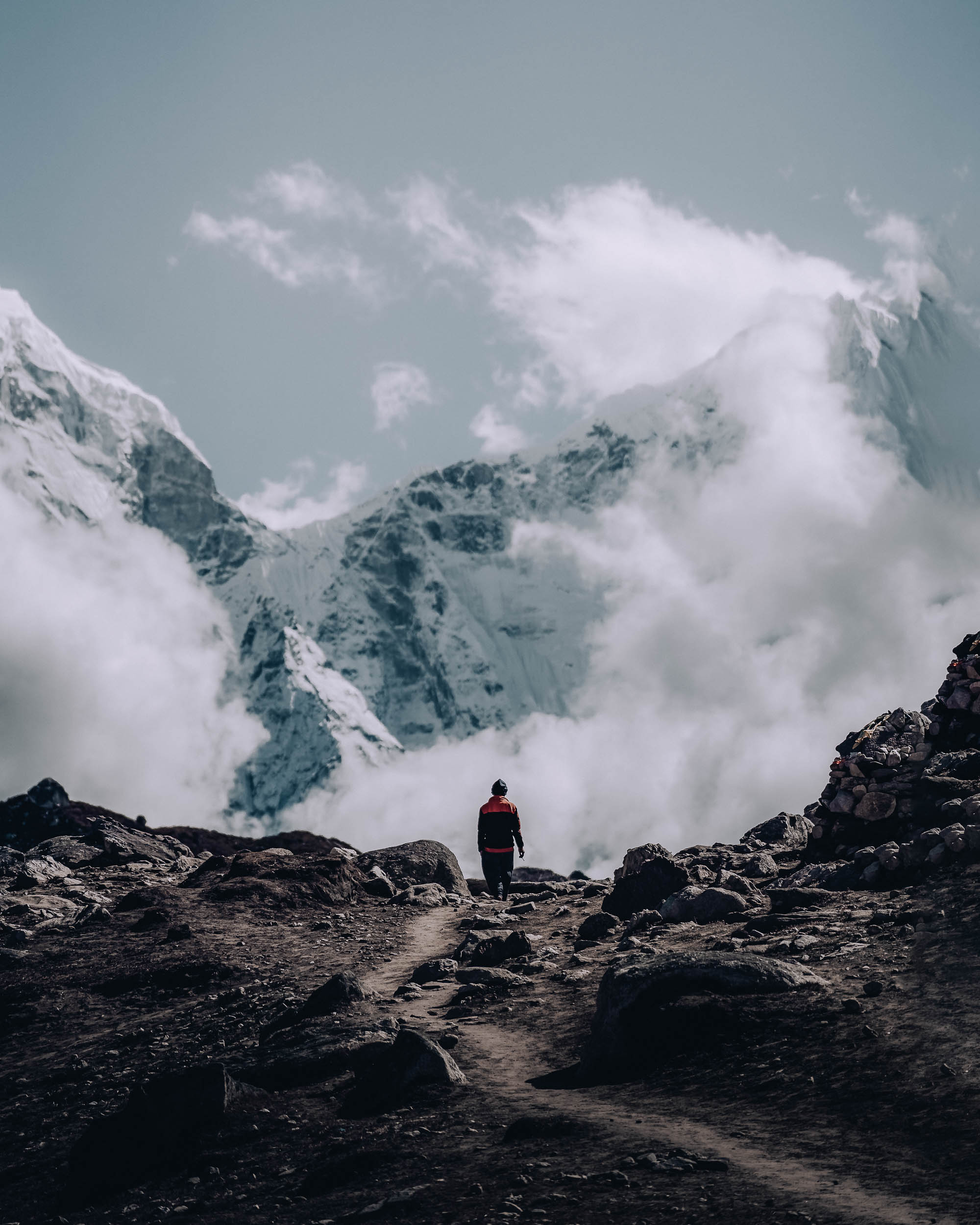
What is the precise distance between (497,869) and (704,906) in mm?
8829

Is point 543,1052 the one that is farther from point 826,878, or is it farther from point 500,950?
point 826,878

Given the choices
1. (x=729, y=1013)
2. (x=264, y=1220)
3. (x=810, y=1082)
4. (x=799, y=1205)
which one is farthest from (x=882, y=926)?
(x=264, y=1220)

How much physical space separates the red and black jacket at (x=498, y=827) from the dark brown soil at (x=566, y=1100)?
748 centimetres

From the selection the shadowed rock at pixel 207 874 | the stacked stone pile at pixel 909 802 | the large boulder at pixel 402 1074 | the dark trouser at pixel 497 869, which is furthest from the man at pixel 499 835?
the large boulder at pixel 402 1074

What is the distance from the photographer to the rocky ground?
7078 millimetres

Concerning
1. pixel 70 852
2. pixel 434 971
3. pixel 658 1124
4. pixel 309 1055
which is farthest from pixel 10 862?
pixel 658 1124

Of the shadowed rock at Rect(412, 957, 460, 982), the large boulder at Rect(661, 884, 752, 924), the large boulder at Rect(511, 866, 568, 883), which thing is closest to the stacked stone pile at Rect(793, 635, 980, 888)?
the large boulder at Rect(661, 884, 752, 924)

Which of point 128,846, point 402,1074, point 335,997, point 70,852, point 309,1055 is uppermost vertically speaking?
point 128,846

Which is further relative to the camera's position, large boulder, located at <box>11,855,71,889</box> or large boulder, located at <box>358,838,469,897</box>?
large boulder, located at <box>358,838,469,897</box>

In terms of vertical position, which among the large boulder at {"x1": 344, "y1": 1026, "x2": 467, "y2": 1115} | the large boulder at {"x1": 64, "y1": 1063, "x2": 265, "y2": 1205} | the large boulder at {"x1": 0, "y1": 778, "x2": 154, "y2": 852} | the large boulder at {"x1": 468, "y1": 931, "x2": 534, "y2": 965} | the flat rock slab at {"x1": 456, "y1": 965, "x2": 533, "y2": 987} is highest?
the large boulder at {"x1": 0, "y1": 778, "x2": 154, "y2": 852}

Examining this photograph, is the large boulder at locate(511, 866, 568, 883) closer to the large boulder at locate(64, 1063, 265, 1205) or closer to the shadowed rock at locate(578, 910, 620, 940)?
the shadowed rock at locate(578, 910, 620, 940)

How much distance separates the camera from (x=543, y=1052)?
33.8 feet

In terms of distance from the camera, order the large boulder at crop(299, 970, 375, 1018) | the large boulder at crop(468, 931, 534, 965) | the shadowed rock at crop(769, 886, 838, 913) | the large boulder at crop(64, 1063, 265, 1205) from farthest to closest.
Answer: the large boulder at crop(468, 931, 534, 965) < the shadowed rock at crop(769, 886, 838, 913) < the large boulder at crop(299, 970, 375, 1018) < the large boulder at crop(64, 1063, 265, 1205)

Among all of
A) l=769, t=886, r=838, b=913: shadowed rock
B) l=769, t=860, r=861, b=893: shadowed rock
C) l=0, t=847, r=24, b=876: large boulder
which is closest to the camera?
l=769, t=886, r=838, b=913: shadowed rock
